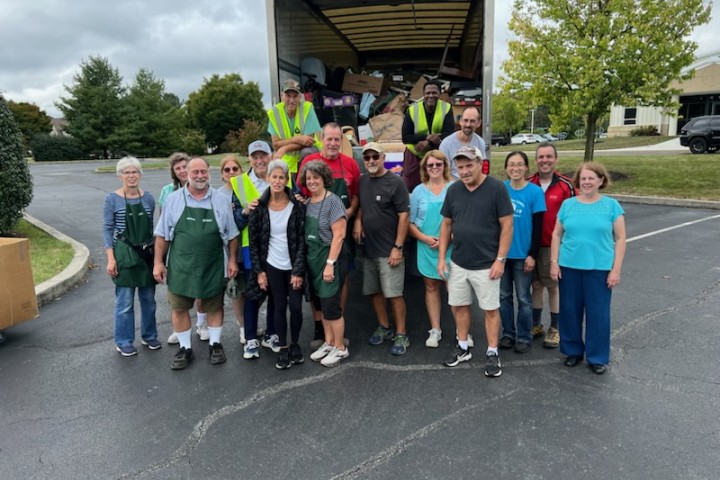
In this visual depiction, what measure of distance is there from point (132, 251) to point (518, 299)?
10.2ft

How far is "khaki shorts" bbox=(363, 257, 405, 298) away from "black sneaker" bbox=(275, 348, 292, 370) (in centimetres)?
82

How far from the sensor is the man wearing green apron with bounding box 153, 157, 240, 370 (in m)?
3.70

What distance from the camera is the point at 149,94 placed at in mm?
41656

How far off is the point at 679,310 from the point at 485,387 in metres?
Answer: 2.58

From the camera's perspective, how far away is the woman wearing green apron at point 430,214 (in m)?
3.92

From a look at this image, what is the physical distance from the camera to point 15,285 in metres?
4.26

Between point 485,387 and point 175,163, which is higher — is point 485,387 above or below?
below

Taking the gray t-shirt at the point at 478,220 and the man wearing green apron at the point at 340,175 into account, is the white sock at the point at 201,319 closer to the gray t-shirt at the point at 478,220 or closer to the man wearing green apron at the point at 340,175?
Answer: the man wearing green apron at the point at 340,175

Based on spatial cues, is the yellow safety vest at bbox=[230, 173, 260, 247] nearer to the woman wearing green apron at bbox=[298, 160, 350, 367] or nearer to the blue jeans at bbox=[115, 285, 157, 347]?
the woman wearing green apron at bbox=[298, 160, 350, 367]

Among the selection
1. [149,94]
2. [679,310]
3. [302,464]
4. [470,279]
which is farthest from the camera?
[149,94]

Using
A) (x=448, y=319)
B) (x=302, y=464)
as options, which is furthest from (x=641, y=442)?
(x=448, y=319)

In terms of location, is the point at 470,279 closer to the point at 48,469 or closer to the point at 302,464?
the point at 302,464

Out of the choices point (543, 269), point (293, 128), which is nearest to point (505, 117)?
point (293, 128)

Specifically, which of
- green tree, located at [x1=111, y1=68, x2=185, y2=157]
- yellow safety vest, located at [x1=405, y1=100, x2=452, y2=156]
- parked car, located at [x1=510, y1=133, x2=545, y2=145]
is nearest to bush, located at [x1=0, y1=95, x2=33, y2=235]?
yellow safety vest, located at [x1=405, y1=100, x2=452, y2=156]
